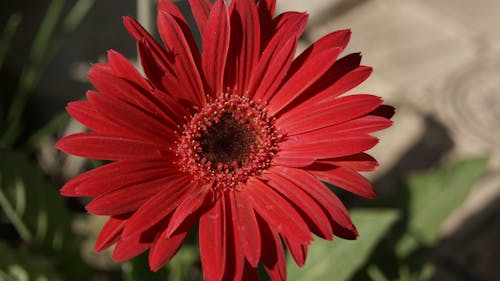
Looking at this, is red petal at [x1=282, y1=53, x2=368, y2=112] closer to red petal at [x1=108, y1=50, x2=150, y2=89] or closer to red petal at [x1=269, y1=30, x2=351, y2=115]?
red petal at [x1=269, y1=30, x2=351, y2=115]

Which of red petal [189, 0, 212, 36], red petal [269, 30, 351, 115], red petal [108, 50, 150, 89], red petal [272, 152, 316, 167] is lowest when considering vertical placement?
red petal [272, 152, 316, 167]

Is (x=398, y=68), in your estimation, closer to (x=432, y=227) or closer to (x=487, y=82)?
(x=487, y=82)

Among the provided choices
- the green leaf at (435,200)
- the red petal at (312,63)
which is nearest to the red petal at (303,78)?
the red petal at (312,63)

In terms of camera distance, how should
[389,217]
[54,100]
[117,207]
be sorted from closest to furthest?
[117,207] → [389,217] → [54,100]

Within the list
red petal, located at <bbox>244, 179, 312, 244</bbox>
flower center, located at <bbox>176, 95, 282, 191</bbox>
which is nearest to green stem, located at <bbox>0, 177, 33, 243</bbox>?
flower center, located at <bbox>176, 95, 282, 191</bbox>

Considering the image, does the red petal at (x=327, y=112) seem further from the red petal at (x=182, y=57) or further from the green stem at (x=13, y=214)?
the green stem at (x=13, y=214)

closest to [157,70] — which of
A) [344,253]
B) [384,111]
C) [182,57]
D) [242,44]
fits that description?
[182,57]

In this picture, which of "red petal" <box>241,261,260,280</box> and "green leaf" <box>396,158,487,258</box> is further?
"green leaf" <box>396,158,487,258</box>

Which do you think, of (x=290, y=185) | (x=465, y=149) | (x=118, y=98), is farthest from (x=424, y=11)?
(x=118, y=98)

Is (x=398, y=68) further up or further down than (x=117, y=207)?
further down
